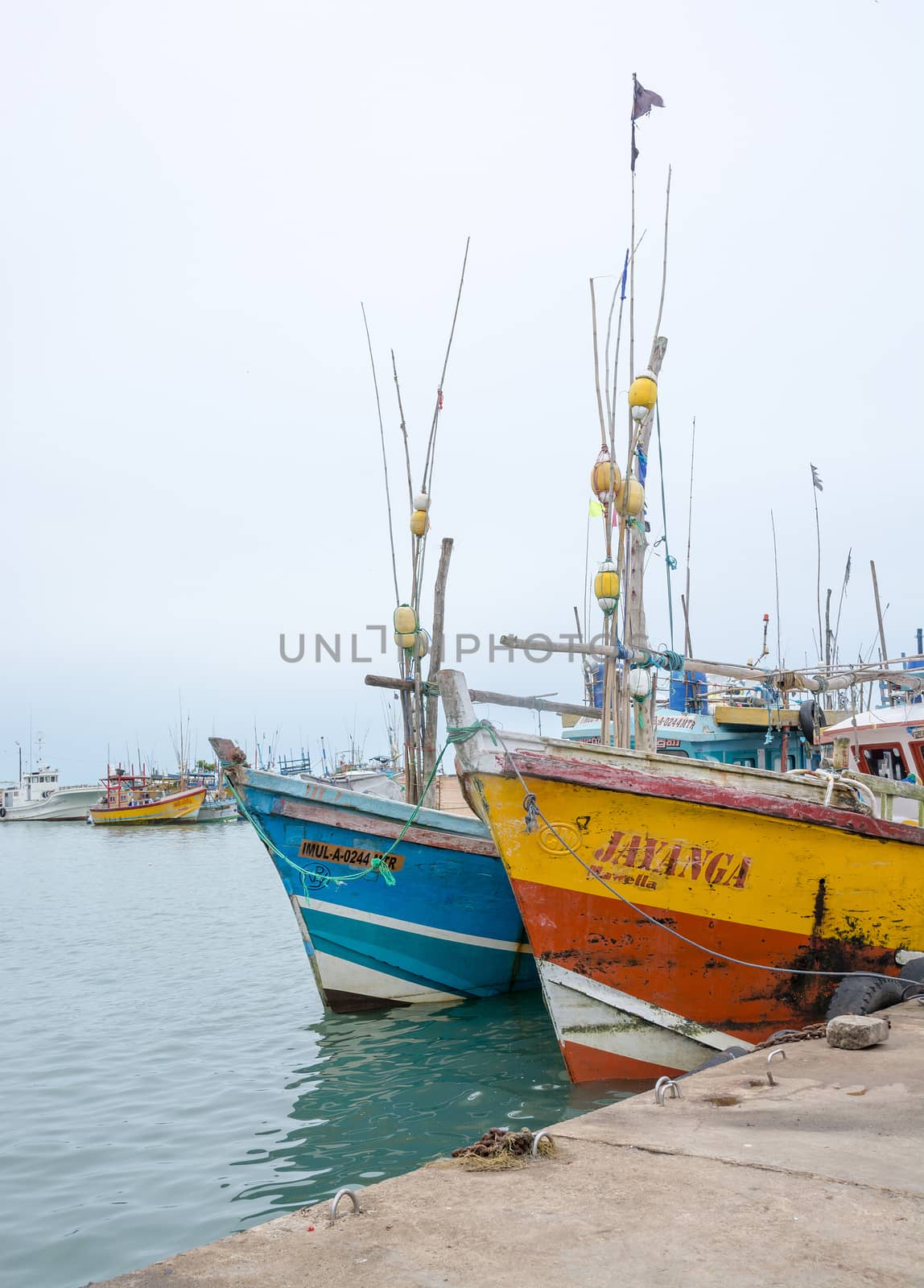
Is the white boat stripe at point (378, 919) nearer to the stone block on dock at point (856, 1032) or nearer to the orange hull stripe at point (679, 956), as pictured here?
the orange hull stripe at point (679, 956)

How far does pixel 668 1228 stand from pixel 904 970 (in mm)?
4662

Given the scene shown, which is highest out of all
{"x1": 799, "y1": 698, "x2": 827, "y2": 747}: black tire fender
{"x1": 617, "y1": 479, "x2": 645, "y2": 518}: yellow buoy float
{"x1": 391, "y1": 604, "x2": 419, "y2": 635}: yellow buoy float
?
{"x1": 617, "y1": 479, "x2": 645, "y2": 518}: yellow buoy float

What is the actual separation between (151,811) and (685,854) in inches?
2215

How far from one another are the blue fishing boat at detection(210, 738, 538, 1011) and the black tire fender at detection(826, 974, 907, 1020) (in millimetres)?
3378

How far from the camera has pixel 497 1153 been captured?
363cm

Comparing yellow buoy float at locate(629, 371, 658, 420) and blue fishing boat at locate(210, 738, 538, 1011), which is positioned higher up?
yellow buoy float at locate(629, 371, 658, 420)

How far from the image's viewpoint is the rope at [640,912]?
6383mm

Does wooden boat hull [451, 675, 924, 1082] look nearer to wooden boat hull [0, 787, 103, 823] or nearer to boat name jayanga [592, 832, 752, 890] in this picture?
boat name jayanga [592, 832, 752, 890]

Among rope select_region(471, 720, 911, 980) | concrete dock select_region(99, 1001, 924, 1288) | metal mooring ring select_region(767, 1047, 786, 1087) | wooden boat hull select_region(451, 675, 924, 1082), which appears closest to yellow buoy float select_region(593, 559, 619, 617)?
wooden boat hull select_region(451, 675, 924, 1082)

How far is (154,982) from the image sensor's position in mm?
12336

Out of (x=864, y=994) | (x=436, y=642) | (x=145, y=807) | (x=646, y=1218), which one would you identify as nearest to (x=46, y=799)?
(x=145, y=807)

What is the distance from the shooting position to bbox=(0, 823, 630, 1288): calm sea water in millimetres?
5148

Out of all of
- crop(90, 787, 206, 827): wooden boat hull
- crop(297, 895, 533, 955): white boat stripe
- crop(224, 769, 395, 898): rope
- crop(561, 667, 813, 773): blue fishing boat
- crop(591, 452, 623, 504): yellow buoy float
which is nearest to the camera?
crop(591, 452, 623, 504): yellow buoy float

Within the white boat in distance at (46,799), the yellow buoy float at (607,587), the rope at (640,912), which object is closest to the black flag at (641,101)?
the yellow buoy float at (607,587)
